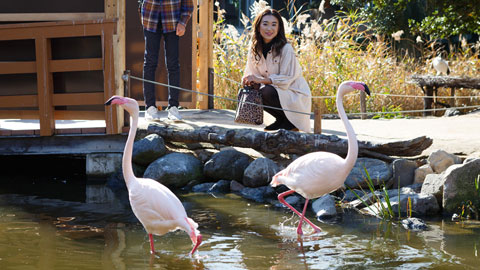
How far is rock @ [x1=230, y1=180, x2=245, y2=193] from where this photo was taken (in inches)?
288

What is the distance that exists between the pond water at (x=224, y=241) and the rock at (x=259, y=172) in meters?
0.47

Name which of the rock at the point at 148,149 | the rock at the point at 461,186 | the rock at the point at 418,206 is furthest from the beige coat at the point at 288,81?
the rock at the point at 461,186

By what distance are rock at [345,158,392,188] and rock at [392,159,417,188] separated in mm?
68

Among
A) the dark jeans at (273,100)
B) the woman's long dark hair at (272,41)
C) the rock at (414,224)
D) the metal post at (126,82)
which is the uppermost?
the woman's long dark hair at (272,41)

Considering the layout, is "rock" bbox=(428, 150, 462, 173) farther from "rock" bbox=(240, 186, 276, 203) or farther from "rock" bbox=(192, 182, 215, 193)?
"rock" bbox=(192, 182, 215, 193)

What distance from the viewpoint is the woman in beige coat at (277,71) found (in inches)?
296

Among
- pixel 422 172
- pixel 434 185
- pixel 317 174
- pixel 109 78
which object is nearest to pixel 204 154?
pixel 109 78

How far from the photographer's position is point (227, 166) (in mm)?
7469

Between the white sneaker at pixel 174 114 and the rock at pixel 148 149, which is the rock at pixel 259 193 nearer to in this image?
the rock at pixel 148 149

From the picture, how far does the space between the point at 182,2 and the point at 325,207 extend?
3.48 metres

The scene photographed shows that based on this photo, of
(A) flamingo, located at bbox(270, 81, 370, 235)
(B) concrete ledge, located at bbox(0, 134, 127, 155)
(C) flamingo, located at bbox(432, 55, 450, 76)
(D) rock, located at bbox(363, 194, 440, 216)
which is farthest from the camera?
(C) flamingo, located at bbox(432, 55, 450, 76)

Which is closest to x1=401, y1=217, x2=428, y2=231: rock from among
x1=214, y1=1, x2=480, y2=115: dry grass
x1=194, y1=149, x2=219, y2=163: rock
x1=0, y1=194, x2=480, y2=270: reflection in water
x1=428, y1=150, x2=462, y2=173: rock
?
x1=0, y1=194, x2=480, y2=270: reflection in water

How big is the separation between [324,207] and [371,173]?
2.61 ft

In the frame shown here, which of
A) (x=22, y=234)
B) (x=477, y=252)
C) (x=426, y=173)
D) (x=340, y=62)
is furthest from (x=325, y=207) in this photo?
(x=340, y=62)
